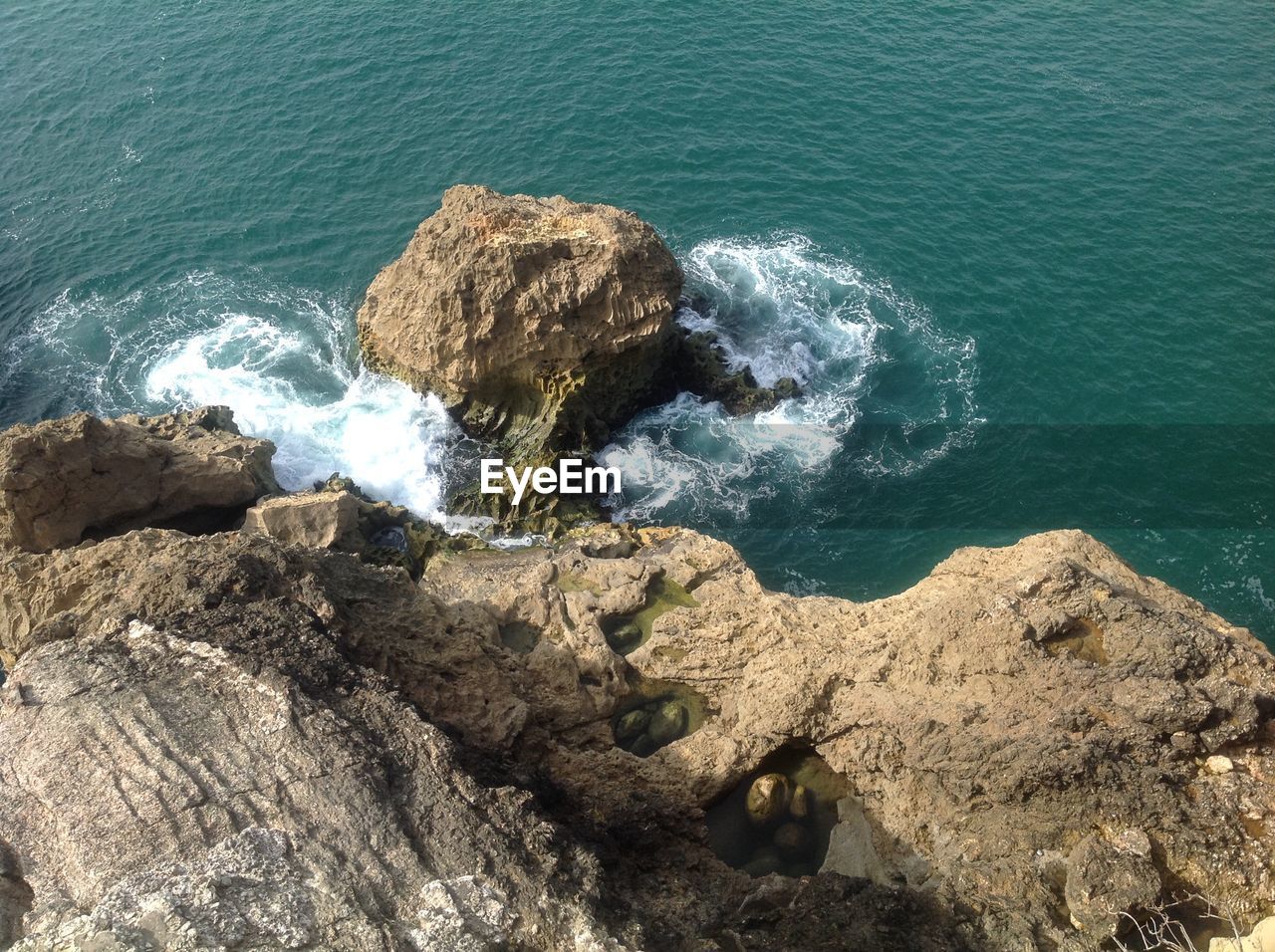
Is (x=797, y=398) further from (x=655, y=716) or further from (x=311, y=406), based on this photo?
(x=655, y=716)

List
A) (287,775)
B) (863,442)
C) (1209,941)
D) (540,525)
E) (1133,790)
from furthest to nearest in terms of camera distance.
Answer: (863,442) → (540,525) → (1133,790) → (1209,941) → (287,775)

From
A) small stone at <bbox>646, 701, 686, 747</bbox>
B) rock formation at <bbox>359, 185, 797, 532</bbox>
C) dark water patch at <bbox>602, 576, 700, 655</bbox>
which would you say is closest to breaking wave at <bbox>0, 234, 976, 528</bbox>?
rock formation at <bbox>359, 185, 797, 532</bbox>

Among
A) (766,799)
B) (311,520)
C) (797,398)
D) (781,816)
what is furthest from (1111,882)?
(797,398)

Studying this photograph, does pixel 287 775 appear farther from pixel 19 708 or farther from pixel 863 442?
pixel 863 442

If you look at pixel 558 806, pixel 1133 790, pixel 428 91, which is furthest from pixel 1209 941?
pixel 428 91

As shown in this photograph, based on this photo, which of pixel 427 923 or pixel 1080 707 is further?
pixel 1080 707

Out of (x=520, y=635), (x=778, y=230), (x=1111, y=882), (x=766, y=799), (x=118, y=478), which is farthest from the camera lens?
(x=778, y=230)
